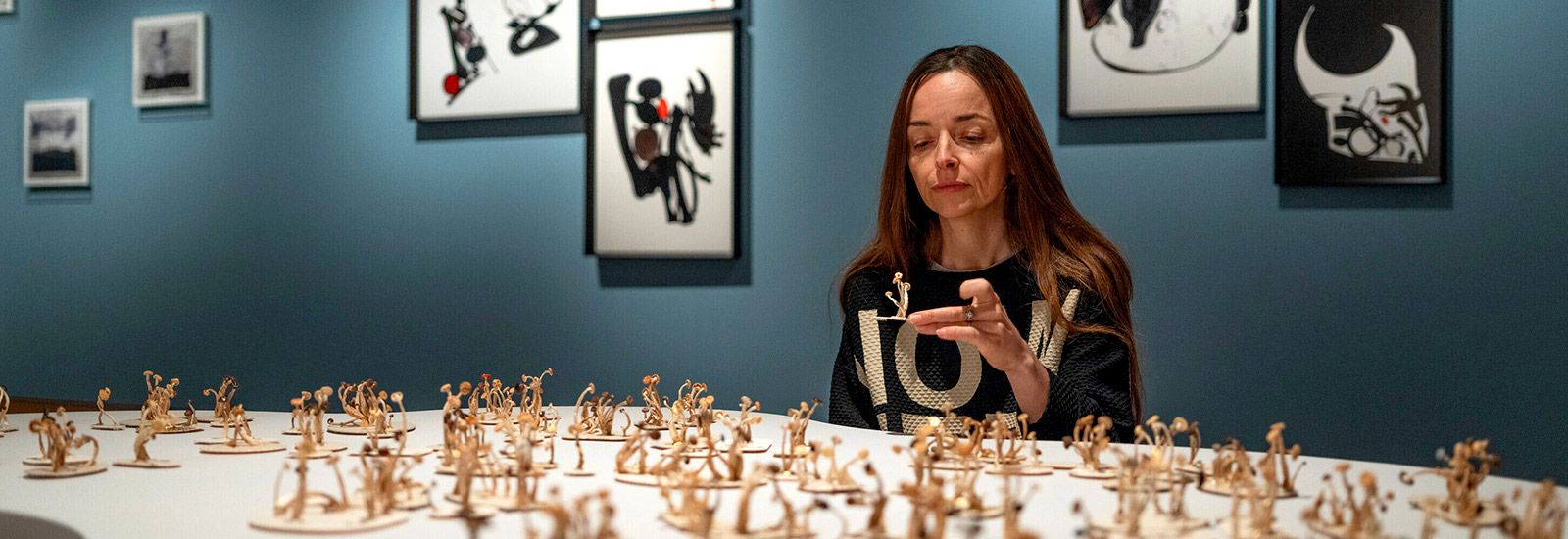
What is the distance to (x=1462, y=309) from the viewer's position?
2.83 metres

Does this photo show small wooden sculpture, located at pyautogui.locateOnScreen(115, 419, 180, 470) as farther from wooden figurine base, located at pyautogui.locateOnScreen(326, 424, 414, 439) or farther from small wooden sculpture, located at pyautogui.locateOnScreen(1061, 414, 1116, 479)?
small wooden sculpture, located at pyautogui.locateOnScreen(1061, 414, 1116, 479)

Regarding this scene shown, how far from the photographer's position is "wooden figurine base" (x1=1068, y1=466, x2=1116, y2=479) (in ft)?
4.18

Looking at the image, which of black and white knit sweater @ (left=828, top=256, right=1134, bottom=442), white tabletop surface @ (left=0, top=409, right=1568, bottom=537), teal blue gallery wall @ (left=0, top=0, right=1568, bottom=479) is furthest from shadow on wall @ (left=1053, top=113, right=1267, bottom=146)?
white tabletop surface @ (left=0, top=409, right=1568, bottom=537)

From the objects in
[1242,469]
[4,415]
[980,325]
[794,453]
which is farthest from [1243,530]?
[4,415]

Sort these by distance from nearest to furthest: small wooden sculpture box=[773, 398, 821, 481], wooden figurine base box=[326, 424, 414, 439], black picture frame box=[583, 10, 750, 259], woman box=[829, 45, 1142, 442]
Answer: small wooden sculpture box=[773, 398, 821, 481]
wooden figurine base box=[326, 424, 414, 439]
woman box=[829, 45, 1142, 442]
black picture frame box=[583, 10, 750, 259]

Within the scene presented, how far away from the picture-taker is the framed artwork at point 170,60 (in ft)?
13.0

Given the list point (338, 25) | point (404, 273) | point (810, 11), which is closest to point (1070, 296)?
point (810, 11)

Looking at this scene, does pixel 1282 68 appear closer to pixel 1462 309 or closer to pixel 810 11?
pixel 1462 309

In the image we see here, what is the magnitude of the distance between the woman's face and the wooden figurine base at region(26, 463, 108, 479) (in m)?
1.41

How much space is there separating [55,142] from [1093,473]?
4116 mm

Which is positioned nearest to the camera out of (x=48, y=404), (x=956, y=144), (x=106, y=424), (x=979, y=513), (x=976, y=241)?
(x=979, y=513)

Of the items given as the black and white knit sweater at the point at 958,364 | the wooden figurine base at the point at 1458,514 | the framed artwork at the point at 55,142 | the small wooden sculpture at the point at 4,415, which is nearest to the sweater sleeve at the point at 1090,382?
the black and white knit sweater at the point at 958,364

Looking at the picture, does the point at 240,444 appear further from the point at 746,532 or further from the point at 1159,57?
the point at 1159,57

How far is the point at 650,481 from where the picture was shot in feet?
3.97
